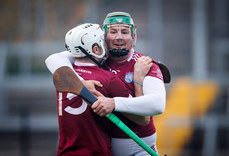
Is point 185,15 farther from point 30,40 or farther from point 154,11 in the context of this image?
point 30,40

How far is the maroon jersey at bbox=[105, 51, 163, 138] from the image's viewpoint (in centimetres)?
306

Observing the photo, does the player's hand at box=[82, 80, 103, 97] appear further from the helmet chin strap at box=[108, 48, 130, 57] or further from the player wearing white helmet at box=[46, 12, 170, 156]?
the helmet chin strap at box=[108, 48, 130, 57]

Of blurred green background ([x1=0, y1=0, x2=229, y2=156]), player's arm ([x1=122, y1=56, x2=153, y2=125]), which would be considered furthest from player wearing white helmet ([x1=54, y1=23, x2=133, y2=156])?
blurred green background ([x1=0, y1=0, x2=229, y2=156])

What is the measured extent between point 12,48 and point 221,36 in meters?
6.09

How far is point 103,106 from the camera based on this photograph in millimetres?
2729

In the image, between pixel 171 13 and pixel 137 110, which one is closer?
pixel 137 110

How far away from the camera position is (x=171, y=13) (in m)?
11.9

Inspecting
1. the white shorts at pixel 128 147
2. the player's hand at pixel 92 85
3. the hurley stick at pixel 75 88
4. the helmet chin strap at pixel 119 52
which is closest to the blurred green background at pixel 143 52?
the white shorts at pixel 128 147

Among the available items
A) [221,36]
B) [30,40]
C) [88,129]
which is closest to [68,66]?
[88,129]

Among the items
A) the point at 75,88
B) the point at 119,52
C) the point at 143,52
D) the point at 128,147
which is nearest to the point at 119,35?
the point at 119,52

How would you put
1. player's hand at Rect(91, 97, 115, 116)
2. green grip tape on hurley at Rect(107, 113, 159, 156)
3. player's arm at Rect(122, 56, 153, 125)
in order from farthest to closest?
player's arm at Rect(122, 56, 153, 125)
green grip tape on hurley at Rect(107, 113, 159, 156)
player's hand at Rect(91, 97, 115, 116)

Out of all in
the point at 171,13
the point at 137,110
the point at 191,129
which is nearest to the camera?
the point at 137,110

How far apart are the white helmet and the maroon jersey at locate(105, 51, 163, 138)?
0.21m

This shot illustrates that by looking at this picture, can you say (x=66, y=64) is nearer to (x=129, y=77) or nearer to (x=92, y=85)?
(x=92, y=85)
